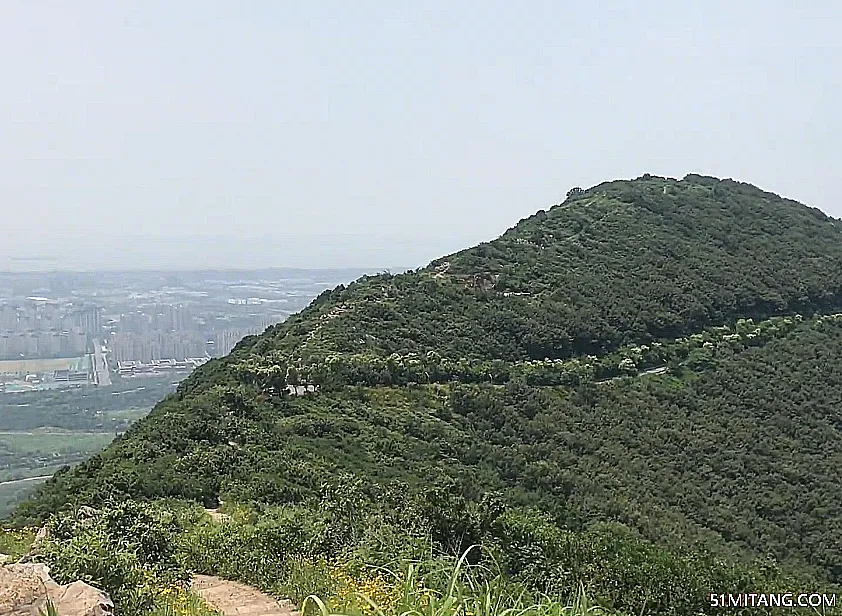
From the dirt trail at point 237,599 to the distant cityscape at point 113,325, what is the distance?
105 ft

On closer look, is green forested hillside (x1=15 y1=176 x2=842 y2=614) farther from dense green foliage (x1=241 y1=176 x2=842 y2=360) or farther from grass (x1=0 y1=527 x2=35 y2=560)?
grass (x1=0 y1=527 x2=35 y2=560)

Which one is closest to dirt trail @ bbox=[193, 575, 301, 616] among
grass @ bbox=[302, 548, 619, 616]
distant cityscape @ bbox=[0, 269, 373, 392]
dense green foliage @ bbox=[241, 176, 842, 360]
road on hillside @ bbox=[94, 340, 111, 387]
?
grass @ bbox=[302, 548, 619, 616]

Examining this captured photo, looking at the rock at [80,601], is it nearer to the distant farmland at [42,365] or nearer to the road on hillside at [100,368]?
the road on hillside at [100,368]

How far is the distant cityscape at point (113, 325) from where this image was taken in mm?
40188

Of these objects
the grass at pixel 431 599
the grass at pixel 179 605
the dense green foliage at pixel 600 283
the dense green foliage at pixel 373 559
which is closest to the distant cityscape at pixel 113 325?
the dense green foliage at pixel 600 283

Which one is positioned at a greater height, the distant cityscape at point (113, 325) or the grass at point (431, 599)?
the grass at point (431, 599)

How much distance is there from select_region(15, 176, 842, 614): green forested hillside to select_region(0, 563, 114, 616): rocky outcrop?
2.80 metres

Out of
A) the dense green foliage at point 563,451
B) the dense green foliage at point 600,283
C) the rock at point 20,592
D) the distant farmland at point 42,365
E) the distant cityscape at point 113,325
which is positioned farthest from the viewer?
the distant cityscape at point 113,325

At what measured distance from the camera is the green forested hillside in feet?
43.5

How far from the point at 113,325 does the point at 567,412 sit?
80.4 ft

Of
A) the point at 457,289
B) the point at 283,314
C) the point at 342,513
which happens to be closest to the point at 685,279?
the point at 457,289

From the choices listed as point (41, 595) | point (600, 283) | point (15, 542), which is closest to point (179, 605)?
point (41, 595)

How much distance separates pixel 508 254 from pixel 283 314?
45.5 ft

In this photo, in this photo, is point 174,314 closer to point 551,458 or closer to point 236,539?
point 551,458
